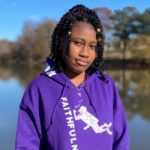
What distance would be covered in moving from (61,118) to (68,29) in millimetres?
267

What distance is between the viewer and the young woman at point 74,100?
1385mm

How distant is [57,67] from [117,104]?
0.72 ft

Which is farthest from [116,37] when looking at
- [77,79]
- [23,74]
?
[77,79]

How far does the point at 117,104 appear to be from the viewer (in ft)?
4.85

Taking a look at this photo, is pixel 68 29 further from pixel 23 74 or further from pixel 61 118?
pixel 23 74

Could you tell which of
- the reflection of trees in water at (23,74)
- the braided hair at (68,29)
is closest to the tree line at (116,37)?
the reflection of trees in water at (23,74)

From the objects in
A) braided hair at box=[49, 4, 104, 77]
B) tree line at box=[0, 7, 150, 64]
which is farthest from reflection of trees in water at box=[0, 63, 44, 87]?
braided hair at box=[49, 4, 104, 77]

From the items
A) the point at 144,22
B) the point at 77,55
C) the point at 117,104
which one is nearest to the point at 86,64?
the point at 77,55

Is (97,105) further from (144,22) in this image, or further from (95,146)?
(144,22)

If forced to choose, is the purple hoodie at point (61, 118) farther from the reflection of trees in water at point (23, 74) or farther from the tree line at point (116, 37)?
the tree line at point (116, 37)

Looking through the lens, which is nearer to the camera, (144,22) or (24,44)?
(144,22)

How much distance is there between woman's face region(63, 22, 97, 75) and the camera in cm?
143

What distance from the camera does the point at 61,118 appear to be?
4.54ft

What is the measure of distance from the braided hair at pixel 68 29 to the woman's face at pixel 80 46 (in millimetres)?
13
